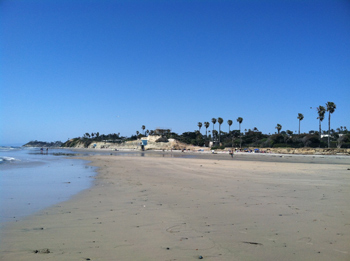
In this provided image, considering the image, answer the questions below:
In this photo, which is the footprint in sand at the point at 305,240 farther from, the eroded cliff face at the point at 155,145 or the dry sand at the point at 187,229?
the eroded cliff face at the point at 155,145

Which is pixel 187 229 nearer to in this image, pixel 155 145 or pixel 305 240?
pixel 305 240

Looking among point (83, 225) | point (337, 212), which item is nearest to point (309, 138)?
point (337, 212)

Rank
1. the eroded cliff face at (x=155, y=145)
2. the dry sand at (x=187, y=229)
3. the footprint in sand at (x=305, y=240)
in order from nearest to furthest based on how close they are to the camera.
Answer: the dry sand at (x=187, y=229) < the footprint in sand at (x=305, y=240) < the eroded cliff face at (x=155, y=145)

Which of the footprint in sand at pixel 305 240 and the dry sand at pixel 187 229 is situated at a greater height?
the footprint in sand at pixel 305 240

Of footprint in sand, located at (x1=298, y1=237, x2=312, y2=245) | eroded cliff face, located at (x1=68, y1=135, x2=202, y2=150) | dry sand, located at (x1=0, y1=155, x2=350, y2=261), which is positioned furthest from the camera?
eroded cliff face, located at (x1=68, y1=135, x2=202, y2=150)

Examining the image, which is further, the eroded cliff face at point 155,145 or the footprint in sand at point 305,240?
the eroded cliff face at point 155,145

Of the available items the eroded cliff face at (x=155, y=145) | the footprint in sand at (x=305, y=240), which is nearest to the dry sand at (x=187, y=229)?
the footprint in sand at (x=305, y=240)

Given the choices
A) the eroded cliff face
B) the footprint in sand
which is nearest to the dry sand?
the footprint in sand

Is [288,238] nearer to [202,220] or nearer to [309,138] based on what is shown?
[202,220]

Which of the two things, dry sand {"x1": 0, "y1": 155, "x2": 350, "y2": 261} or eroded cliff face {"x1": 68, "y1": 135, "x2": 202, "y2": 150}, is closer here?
dry sand {"x1": 0, "y1": 155, "x2": 350, "y2": 261}

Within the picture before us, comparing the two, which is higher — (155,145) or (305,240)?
(155,145)

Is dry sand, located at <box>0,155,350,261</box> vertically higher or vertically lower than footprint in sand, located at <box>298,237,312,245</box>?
lower

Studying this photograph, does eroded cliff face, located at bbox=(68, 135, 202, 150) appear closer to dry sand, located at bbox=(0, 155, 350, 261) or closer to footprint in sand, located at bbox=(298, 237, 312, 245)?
dry sand, located at bbox=(0, 155, 350, 261)

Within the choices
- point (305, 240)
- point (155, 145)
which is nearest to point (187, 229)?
point (305, 240)
